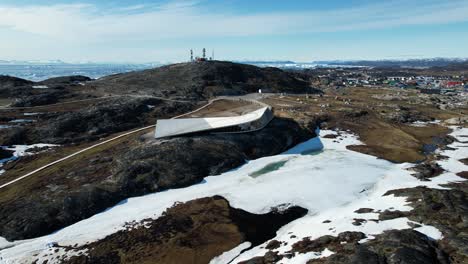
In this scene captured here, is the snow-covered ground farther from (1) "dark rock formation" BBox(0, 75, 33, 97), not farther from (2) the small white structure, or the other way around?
(1) "dark rock formation" BBox(0, 75, 33, 97)

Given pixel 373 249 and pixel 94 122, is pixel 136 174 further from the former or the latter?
pixel 373 249

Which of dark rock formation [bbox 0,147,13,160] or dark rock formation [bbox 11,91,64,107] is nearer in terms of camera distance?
dark rock formation [bbox 0,147,13,160]

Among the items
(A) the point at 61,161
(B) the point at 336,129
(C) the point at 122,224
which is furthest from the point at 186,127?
(B) the point at 336,129

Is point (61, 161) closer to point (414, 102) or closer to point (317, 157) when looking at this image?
point (317, 157)

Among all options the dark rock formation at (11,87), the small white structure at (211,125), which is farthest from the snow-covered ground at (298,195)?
the dark rock formation at (11,87)

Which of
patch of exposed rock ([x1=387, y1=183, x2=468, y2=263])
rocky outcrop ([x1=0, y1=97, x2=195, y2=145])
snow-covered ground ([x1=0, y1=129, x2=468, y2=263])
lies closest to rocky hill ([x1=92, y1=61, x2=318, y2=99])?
rocky outcrop ([x1=0, y1=97, x2=195, y2=145])
